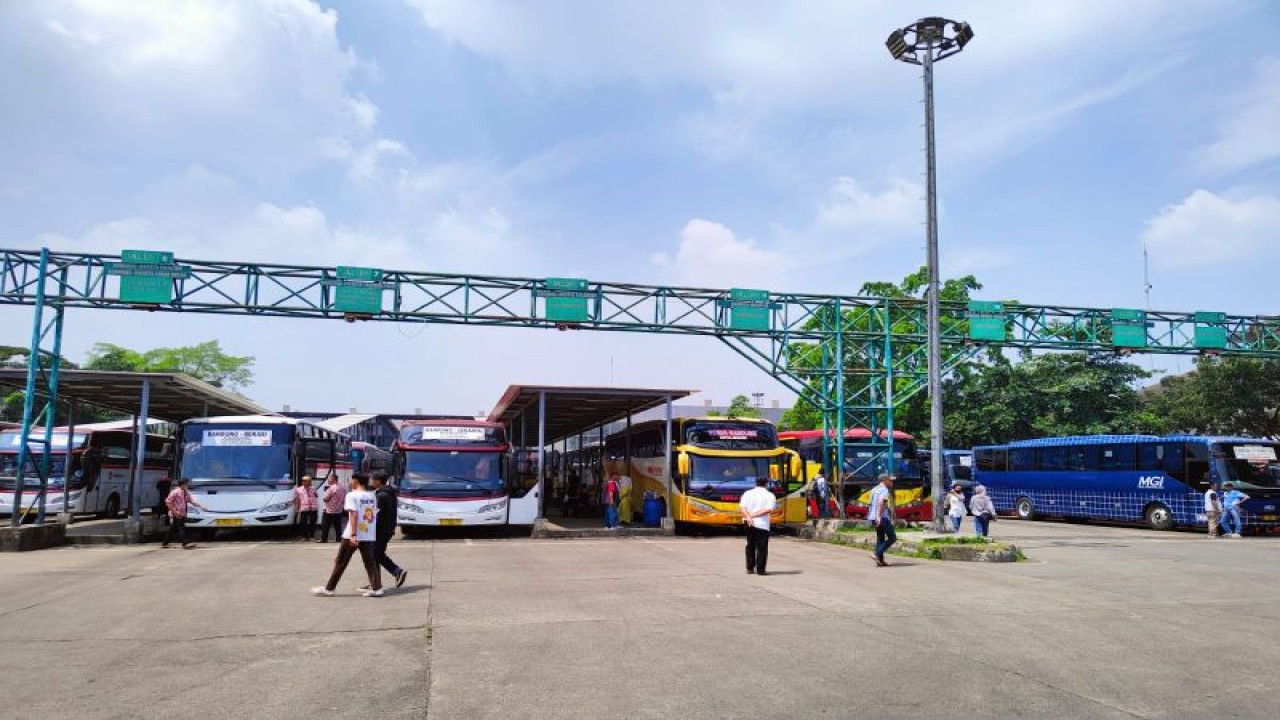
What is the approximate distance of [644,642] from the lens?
25.8 feet

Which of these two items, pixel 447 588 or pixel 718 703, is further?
pixel 447 588

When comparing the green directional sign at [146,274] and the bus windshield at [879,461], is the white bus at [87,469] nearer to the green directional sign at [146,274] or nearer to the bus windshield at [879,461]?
the green directional sign at [146,274]

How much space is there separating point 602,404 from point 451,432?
6.09 m

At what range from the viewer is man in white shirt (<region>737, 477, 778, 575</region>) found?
13359 millimetres

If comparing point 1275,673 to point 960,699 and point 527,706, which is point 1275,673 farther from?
point 527,706

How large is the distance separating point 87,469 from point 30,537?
899cm

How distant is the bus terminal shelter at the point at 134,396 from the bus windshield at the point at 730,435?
1186 centimetres

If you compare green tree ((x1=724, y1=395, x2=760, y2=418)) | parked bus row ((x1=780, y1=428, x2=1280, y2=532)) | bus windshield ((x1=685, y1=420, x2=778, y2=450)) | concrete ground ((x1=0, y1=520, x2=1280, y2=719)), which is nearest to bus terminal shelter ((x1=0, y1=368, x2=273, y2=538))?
concrete ground ((x1=0, y1=520, x2=1280, y2=719))

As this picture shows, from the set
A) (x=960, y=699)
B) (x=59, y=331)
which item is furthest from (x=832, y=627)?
(x=59, y=331)

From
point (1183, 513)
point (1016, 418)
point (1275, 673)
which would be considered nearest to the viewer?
point (1275, 673)

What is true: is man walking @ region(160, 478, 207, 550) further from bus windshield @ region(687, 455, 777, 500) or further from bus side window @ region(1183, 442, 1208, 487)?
bus side window @ region(1183, 442, 1208, 487)

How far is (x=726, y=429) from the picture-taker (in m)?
22.4

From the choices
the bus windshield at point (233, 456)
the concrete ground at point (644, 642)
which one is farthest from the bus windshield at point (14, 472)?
the concrete ground at point (644, 642)

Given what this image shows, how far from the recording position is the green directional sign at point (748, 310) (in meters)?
25.0
